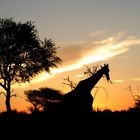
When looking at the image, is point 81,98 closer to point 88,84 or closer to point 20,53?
point 88,84

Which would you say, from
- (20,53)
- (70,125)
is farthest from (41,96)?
(70,125)

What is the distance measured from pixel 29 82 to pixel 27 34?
7.22 metres

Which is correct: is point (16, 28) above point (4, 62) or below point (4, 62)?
above

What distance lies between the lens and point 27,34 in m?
54.8

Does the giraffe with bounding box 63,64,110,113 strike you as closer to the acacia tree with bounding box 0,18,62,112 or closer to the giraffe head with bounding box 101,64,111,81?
the giraffe head with bounding box 101,64,111,81

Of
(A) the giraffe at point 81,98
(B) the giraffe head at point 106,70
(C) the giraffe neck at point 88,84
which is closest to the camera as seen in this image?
(A) the giraffe at point 81,98

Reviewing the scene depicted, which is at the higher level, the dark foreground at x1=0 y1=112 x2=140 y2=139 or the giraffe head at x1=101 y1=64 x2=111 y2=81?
the giraffe head at x1=101 y1=64 x2=111 y2=81

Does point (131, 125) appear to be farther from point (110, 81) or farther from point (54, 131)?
point (110, 81)

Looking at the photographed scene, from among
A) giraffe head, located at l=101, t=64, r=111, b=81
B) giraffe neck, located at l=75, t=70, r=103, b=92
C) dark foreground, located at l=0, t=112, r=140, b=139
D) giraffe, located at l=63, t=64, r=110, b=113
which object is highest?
giraffe head, located at l=101, t=64, r=111, b=81

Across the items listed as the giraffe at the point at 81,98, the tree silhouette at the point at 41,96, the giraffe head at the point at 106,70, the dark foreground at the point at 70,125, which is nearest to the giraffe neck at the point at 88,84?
the giraffe at the point at 81,98

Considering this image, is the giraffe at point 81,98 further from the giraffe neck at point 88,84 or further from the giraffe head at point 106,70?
the giraffe head at point 106,70

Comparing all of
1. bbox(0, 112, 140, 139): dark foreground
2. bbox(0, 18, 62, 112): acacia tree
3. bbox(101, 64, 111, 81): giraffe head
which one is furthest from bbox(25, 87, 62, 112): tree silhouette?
bbox(0, 112, 140, 139): dark foreground

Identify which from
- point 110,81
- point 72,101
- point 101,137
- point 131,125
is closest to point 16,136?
point 101,137

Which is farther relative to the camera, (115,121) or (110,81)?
(110,81)
